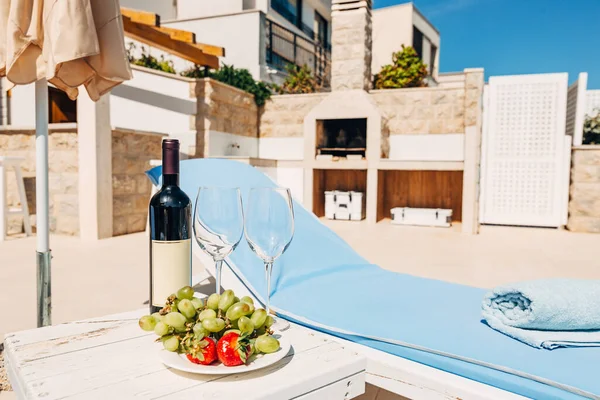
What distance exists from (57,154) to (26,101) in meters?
2.82

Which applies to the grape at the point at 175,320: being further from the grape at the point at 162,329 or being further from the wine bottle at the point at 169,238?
the wine bottle at the point at 169,238

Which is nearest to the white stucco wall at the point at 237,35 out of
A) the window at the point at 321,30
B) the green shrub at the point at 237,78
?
the green shrub at the point at 237,78

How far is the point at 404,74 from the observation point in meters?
7.48

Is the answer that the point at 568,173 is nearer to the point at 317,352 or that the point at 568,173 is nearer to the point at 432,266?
the point at 432,266

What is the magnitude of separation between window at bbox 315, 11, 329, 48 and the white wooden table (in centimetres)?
1466

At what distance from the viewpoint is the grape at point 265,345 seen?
0.94m

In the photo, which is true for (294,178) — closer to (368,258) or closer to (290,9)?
(368,258)

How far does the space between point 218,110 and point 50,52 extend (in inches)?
214

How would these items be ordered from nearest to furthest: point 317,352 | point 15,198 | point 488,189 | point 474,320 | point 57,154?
point 317,352 → point 474,320 → point 57,154 → point 15,198 → point 488,189

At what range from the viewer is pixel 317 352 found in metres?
1.04

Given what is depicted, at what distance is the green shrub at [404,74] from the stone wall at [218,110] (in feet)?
7.60

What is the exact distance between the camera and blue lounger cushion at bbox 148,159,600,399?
3.62 ft

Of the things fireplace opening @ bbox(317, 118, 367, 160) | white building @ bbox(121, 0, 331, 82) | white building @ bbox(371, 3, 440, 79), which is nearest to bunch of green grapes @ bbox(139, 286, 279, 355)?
fireplace opening @ bbox(317, 118, 367, 160)

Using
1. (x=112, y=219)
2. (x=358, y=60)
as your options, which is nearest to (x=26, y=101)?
(x=112, y=219)
